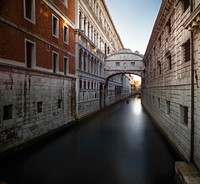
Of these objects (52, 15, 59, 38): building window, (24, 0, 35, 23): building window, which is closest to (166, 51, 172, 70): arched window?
(52, 15, 59, 38): building window

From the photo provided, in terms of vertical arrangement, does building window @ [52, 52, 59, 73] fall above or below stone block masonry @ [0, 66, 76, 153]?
above

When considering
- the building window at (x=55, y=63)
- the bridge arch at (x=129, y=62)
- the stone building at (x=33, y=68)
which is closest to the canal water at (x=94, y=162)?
the stone building at (x=33, y=68)

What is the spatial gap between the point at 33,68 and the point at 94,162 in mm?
6703

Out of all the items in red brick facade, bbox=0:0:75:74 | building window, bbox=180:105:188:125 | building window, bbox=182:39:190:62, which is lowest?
building window, bbox=180:105:188:125

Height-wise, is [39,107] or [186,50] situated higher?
[186,50]

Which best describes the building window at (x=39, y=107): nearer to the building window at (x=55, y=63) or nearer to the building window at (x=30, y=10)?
the building window at (x=55, y=63)

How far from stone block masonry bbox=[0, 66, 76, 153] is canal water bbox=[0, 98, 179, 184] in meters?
0.94

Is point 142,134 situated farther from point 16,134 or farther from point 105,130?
point 16,134

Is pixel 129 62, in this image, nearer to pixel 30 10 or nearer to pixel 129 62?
pixel 129 62

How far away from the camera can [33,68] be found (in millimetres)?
11039

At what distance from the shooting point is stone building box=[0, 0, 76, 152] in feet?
29.1

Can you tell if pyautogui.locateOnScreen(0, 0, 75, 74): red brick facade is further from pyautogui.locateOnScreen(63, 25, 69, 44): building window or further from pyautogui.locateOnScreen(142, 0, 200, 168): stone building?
pyautogui.locateOnScreen(142, 0, 200, 168): stone building

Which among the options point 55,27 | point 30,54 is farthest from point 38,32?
point 55,27

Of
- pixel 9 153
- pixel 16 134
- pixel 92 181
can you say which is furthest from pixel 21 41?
pixel 92 181
